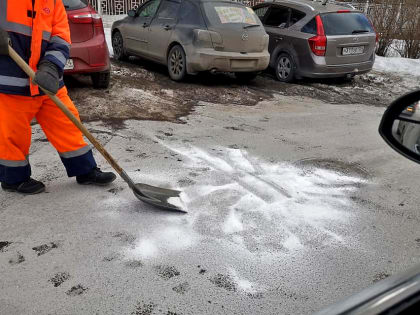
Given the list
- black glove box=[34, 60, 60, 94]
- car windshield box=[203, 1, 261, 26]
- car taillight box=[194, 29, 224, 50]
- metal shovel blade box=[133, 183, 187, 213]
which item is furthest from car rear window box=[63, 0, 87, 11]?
metal shovel blade box=[133, 183, 187, 213]

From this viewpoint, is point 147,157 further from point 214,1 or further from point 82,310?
point 214,1

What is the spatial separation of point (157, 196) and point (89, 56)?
10.2 ft

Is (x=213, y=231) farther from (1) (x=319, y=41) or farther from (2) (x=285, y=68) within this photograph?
(2) (x=285, y=68)

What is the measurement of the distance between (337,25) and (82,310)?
710cm

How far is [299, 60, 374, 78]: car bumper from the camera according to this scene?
7.69m

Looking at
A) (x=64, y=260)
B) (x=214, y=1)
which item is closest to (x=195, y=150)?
(x=64, y=260)

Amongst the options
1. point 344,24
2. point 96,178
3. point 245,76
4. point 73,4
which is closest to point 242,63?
point 245,76

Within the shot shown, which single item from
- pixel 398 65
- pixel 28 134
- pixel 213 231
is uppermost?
pixel 28 134

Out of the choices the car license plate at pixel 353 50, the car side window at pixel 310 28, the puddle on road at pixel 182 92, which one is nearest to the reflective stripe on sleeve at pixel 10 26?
the puddle on road at pixel 182 92

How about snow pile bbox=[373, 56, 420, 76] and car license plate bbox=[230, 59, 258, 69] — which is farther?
snow pile bbox=[373, 56, 420, 76]

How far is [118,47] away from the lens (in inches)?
349

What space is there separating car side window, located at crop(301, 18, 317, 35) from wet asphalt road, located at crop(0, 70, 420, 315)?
369 cm

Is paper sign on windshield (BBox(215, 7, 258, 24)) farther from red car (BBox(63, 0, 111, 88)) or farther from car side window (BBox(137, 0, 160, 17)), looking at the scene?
red car (BBox(63, 0, 111, 88))

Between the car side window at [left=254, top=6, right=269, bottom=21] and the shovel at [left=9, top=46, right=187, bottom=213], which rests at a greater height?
the car side window at [left=254, top=6, right=269, bottom=21]
